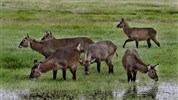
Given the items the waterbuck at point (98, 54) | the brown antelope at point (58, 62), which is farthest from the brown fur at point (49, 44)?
the brown antelope at point (58, 62)

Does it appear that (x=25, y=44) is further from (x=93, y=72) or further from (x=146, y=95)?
(x=146, y=95)

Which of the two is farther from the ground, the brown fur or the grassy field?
the brown fur

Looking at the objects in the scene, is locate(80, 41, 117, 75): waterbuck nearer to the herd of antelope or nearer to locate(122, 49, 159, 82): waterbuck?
the herd of antelope

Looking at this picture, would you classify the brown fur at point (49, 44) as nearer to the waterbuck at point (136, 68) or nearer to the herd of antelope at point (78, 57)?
the herd of antelope at point (78, 57)

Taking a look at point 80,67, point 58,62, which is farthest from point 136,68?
point 80,67

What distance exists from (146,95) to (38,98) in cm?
297

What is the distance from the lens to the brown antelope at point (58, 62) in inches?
691

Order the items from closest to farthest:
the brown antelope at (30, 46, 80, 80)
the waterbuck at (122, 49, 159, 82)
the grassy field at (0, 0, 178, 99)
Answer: the grassy field at (0, 0, 178, 99) < the brown antelope at (30, 46, 80, 80) < the waterbuck at (122, 49, 159, 82)

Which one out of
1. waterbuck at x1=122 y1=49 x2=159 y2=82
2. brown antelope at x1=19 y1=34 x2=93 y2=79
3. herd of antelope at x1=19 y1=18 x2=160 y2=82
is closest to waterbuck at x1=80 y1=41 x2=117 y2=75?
herd of antelope at x1=19 y1=18 x2=160 y2=82

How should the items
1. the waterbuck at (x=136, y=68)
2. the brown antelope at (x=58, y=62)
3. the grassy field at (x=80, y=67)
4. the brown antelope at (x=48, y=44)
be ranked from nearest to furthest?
the grassy field at (x=80, y=67), the brown antelope at (x=58, y=62), the waterbuck at (x=136, y=68), the brown antelope at (x=48, y=44)

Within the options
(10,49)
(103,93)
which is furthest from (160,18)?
(103,93)

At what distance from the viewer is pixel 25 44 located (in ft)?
69.1

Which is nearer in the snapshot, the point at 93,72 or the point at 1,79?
the point at 1,79

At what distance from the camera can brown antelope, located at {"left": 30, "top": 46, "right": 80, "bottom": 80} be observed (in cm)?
1756
